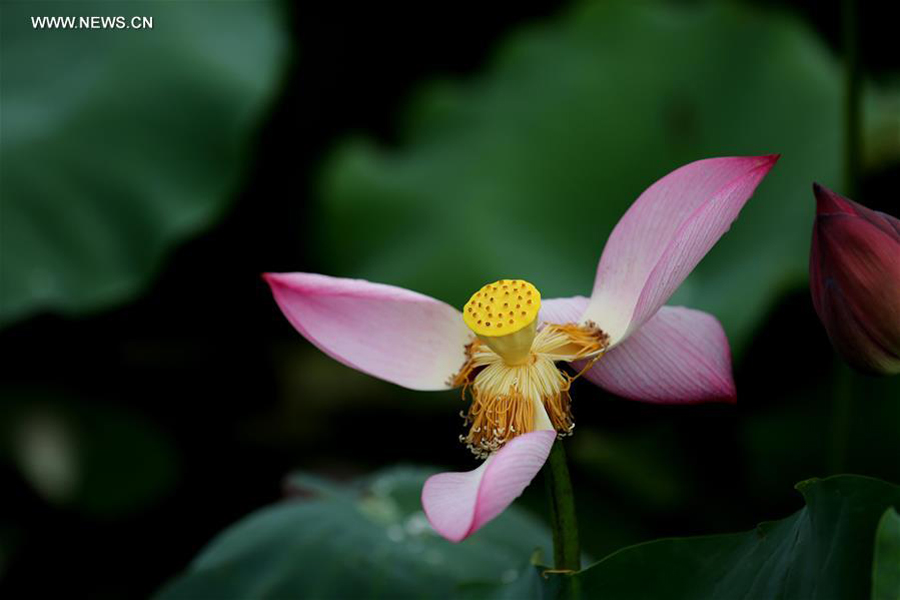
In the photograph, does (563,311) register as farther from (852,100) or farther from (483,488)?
(852,100)

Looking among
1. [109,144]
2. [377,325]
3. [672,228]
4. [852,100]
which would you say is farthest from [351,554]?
[109,144]

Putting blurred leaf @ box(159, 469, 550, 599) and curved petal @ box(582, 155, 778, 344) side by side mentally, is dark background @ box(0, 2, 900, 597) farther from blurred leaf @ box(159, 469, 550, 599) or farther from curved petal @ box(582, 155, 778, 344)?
curved petal @ box(582, 155, 778, 344)

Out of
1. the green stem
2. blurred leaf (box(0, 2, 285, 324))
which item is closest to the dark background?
blurred leaf (box(0, 2, 285, 324))

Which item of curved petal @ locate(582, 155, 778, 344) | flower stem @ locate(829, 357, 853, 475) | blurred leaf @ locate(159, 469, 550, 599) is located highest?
curved petal @ locate(582, 155, 778, 344)

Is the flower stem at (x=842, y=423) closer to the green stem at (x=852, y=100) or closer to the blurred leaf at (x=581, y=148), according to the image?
the green stem at (x=852, y=100)

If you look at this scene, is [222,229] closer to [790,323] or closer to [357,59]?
[357,59]

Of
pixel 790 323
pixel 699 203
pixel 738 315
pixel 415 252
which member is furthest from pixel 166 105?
pixel 699 203
